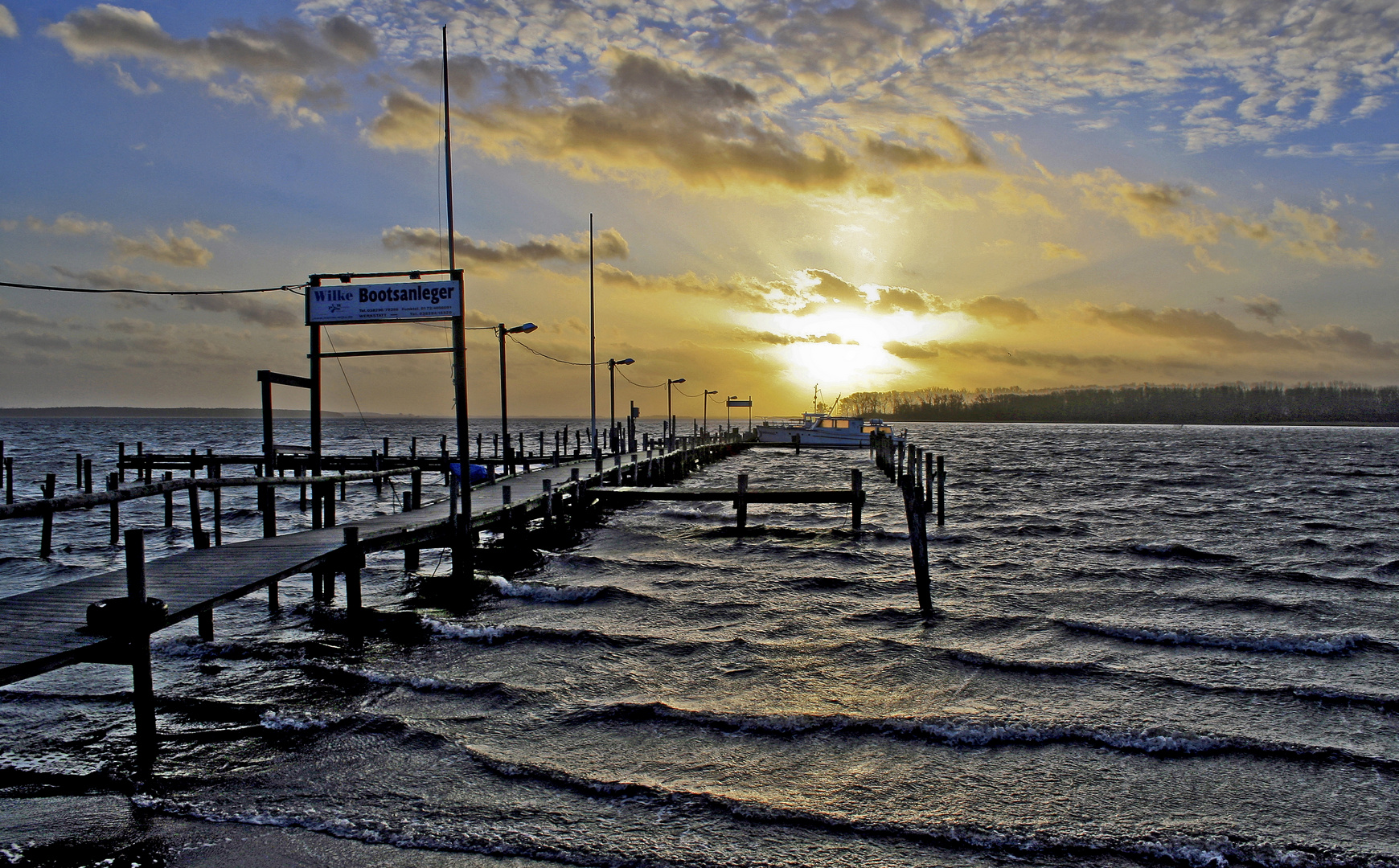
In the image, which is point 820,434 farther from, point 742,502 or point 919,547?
point 919,547

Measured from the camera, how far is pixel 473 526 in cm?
1488

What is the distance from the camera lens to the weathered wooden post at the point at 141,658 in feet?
22.5

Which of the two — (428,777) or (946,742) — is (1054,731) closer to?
(946,742)

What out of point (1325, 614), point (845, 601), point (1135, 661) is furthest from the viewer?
point (845, 601)

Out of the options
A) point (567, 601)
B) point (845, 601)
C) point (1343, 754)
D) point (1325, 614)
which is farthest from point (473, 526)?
point (1325, 614)

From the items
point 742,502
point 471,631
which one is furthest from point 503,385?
point 471,631

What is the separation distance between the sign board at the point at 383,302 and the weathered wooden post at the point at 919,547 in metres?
8.68

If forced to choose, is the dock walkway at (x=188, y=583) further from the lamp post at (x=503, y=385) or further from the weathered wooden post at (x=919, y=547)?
the lamp post at (x=503, y=385)

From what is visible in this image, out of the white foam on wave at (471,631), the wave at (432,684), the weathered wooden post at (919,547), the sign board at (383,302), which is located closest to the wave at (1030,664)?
the weathered wooden post at (919,547)

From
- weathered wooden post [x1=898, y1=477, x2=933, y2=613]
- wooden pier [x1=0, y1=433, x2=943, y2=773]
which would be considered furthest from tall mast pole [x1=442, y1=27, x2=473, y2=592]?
weathered wooden post [x1=898, y1=477, x2=933, y2=613]

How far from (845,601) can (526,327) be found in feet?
71.0

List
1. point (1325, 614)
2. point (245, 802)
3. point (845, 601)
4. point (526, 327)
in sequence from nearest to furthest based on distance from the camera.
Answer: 1. point (245, 802)
2. point (1325, 614)
3. point (845, 601)
4. point (526, 327)

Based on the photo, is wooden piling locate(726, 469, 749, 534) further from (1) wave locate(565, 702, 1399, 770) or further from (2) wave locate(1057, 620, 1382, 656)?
(1) wave locate(565, 702, 1399, 770)

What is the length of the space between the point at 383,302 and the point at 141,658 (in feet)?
28.0
